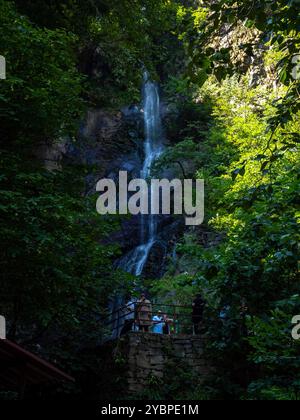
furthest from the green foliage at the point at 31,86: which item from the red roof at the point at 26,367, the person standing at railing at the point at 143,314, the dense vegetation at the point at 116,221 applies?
the person standing at railing at the point at 143,314

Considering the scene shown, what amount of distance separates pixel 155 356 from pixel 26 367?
8.13 metres

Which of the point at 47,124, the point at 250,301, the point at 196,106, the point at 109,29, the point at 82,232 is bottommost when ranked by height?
the point at 250,301

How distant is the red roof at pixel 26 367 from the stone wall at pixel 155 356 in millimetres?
6823

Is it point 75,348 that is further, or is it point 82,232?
point 75,348

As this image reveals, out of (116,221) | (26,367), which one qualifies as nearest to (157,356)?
(116,221)

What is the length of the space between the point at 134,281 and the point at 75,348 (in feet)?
9.24

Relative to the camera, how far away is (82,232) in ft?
43.3

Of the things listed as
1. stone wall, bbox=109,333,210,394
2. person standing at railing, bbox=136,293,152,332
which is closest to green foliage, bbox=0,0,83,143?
person standing at railing, bbox=136,293,152,332

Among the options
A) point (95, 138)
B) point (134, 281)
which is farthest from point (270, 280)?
point (95, 138)

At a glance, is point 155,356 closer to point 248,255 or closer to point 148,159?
point 248,255

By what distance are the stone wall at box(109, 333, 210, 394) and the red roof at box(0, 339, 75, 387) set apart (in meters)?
6.82

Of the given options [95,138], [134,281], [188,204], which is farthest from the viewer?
[95,138]

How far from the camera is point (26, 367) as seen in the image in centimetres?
845
